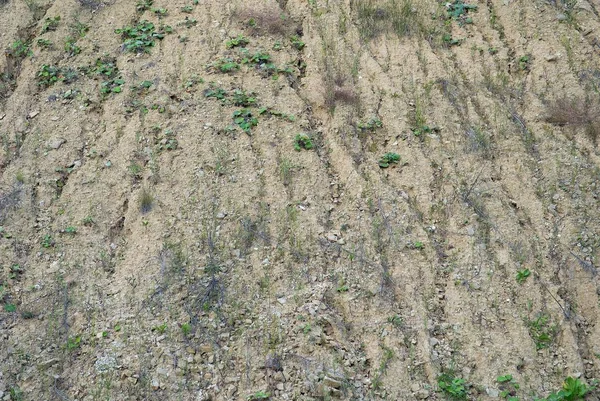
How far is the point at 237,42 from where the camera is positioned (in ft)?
26.0

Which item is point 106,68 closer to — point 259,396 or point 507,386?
point 259,396

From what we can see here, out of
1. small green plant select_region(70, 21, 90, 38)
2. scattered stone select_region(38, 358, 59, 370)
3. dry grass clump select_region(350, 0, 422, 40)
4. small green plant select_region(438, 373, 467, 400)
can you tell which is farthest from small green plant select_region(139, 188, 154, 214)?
dry grass clump select_region(350, 0, 422, 40)

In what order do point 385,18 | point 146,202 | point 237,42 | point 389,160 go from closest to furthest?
point 146,202 < point 389,160 < point 237,42 < point 385,18

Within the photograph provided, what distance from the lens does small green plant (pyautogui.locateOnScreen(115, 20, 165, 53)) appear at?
790 cm

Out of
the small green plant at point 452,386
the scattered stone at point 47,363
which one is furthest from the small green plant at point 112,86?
the small green plant at point 452,386

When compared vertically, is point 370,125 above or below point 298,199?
above

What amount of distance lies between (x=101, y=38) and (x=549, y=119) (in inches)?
216

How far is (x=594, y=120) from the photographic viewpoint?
688cm

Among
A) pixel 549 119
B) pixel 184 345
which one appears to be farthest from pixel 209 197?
pixel 549 119

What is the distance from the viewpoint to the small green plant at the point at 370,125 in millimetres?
7074

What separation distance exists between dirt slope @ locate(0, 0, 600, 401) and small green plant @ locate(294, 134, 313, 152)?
25 millimetres

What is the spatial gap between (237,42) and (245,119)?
4.39 feet

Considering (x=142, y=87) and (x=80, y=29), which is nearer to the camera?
(x=142, y=87)

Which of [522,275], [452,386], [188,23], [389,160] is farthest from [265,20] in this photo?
[452,386]
